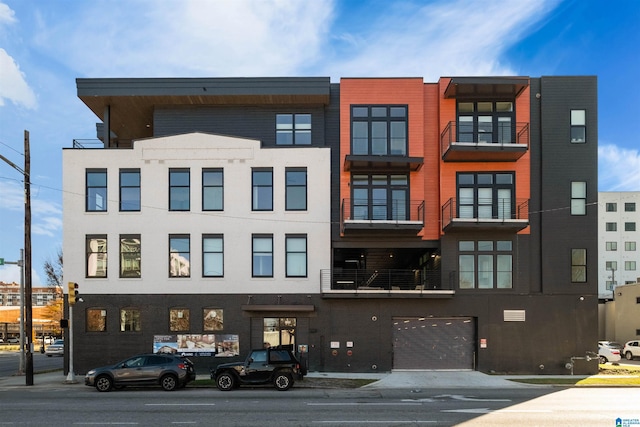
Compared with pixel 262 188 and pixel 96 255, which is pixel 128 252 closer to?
pixel 96 255

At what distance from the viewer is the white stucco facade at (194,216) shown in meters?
27.2

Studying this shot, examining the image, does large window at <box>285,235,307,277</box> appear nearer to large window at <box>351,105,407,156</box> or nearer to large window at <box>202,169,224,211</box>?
large window at <box>202,169,224,211</box>

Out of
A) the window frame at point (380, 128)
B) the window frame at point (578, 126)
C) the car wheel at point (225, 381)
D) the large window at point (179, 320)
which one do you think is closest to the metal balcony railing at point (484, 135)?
the window frame at point (380, 128)

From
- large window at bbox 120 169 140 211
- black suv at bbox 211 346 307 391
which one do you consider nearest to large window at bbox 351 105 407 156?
large window at bbox 120 169 140 211

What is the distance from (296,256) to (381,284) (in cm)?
504

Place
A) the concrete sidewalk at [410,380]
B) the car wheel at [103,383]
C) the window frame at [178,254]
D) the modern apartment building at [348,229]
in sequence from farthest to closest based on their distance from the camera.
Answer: the window frame at [178,254], the modern apartment building at [348,229], the concrete sidewalk at [410,380], the car wheel at [103,383]

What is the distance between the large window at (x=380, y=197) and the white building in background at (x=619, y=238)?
60.7 meters

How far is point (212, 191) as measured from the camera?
27688 millimetres

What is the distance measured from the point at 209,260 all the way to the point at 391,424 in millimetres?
16125

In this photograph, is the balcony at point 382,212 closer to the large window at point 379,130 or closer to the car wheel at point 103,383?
the large window at point 379,130

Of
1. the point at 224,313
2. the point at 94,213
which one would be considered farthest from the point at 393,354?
the point at 94,213

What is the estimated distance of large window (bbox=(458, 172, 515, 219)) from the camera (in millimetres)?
27344

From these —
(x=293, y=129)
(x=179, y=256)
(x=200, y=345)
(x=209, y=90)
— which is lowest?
(x=200, y=345)

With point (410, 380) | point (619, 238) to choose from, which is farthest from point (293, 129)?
point (619, 238)
